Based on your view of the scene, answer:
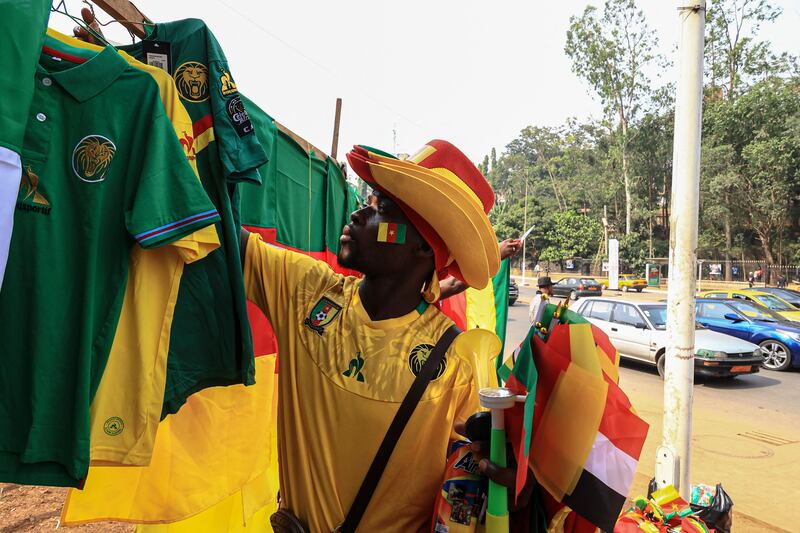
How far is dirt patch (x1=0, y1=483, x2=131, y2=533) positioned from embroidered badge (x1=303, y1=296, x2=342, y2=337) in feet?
9.12

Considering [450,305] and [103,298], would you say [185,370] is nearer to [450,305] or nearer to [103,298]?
[103,298]

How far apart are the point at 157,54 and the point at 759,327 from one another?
1214cm

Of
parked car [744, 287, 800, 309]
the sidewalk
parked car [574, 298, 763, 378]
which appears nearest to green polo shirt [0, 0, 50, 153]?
the sidewalk

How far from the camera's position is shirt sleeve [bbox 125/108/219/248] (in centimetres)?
119

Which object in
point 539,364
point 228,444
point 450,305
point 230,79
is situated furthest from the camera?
point 450,305

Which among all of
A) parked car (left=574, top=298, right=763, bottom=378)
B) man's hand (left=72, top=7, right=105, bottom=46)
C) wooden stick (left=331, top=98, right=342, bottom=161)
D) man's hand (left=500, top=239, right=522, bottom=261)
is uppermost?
wooden stick (left=331, top=98, right=342, bottom=161)

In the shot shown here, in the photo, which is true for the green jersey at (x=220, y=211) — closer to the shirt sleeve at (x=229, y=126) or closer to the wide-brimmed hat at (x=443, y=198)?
the shirt sleeve at (x=229, y=126)

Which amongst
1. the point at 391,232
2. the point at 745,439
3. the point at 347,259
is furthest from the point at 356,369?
the point at 745,439

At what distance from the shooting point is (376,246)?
1.81 metres

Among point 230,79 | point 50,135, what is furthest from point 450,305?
point 50,135

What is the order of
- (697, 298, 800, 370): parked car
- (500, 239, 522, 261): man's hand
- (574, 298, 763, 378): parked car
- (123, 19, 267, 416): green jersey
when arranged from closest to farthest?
(123, 19, 267, 416): green jersey → (500, 239, 522, 261): man's hand → (574, 298, 763, 378): parked car → (697, 298, 800, 370): parked car

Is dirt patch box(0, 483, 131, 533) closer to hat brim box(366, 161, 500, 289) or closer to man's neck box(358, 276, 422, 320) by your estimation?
man's neck box(358, 276, 422, 320)

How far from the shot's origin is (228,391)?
2.18 metres

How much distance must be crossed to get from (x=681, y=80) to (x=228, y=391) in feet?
13.0
